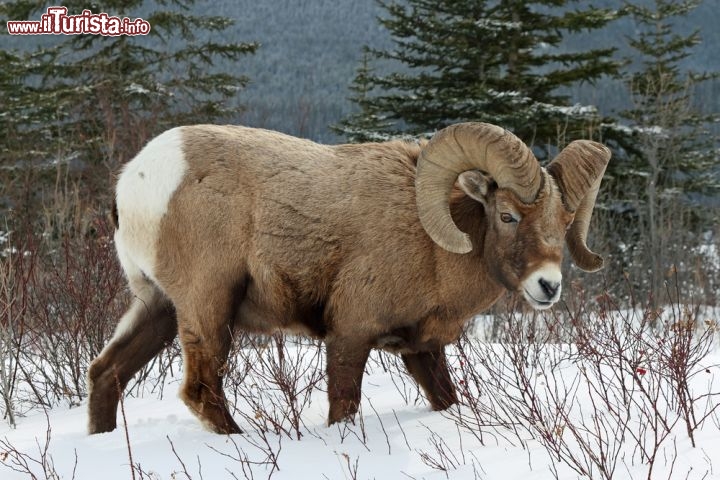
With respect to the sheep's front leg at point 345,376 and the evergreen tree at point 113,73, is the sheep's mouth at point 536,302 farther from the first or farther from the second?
the evergreen tree at point 113,73

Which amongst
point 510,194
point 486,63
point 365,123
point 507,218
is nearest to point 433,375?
point 507,218

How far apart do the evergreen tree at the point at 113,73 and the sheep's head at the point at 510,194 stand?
1374 cm

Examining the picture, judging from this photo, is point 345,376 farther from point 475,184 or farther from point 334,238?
point 475,184

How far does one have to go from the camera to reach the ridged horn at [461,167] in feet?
16.6

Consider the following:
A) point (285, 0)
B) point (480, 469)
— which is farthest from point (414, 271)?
point (285, 0)

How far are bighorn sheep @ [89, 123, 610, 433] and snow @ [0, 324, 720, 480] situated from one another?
0.30m

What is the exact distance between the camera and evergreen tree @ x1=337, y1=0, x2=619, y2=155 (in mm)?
19516

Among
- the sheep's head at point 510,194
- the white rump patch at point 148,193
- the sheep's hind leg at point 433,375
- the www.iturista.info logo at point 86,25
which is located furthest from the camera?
the www.iturista.info logo at point 86,25

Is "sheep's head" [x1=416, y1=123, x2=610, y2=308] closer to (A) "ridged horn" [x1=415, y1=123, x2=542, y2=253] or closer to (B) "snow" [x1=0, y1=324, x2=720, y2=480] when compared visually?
(A) "ridged horn" [x1=415, y1=123, x2=542, y2=253]

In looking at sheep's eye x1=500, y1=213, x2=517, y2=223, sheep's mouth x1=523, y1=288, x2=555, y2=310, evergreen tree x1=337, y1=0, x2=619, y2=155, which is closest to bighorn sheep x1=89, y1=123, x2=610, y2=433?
sheep's eye x1=500, y1=213, x2=517, y2=223

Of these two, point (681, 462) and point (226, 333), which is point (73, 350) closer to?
point (226, 333)

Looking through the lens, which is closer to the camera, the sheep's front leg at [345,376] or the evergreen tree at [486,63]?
the sheep's front leg at [345,376]

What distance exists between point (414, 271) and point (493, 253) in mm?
551

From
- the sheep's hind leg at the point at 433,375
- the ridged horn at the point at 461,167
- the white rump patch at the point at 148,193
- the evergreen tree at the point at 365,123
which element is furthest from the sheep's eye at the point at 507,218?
the evergreen tree at the point at 365,123
